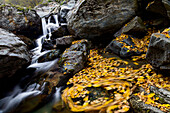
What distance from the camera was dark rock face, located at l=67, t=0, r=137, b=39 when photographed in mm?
5659

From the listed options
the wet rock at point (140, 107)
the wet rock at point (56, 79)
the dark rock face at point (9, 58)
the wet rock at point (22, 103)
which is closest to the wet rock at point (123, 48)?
the wet rock at point (140, 107)

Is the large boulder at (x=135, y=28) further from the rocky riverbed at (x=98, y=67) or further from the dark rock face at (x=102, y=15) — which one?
the dark rock face at (x=102, y=15)

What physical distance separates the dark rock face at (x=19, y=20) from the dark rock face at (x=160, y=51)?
10.4 meters

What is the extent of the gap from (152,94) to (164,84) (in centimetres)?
54

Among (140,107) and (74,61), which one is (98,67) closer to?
(74,61)

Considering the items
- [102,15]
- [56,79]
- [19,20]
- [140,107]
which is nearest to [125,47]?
[102,15]

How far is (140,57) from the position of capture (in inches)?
175

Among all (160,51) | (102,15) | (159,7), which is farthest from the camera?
(102,15)

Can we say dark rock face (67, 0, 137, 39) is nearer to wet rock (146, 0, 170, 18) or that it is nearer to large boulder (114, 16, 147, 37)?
large boulder (114, 16, 147, 37)

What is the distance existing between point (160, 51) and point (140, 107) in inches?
69.7

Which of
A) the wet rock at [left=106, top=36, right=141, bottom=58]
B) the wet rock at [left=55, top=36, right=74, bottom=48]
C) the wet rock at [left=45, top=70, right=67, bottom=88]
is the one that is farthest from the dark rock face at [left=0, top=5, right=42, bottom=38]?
the wet rock at [left=106, top=36, right=141, bottom=58]

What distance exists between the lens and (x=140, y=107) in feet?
6.89

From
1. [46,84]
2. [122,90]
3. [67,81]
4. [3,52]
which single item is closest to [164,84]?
[122,90]

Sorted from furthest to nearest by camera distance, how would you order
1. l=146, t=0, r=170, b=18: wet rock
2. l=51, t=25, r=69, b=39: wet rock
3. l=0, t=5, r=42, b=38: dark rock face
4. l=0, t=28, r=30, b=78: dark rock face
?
l=0, t=5, r=42, b=38: dark rock face → l=51, t=25, r=69, b=39: wet rock → l=146, t=0, r=170, b=18: wet rock → l=0, t=28, r=30, b=78: dark rock face
